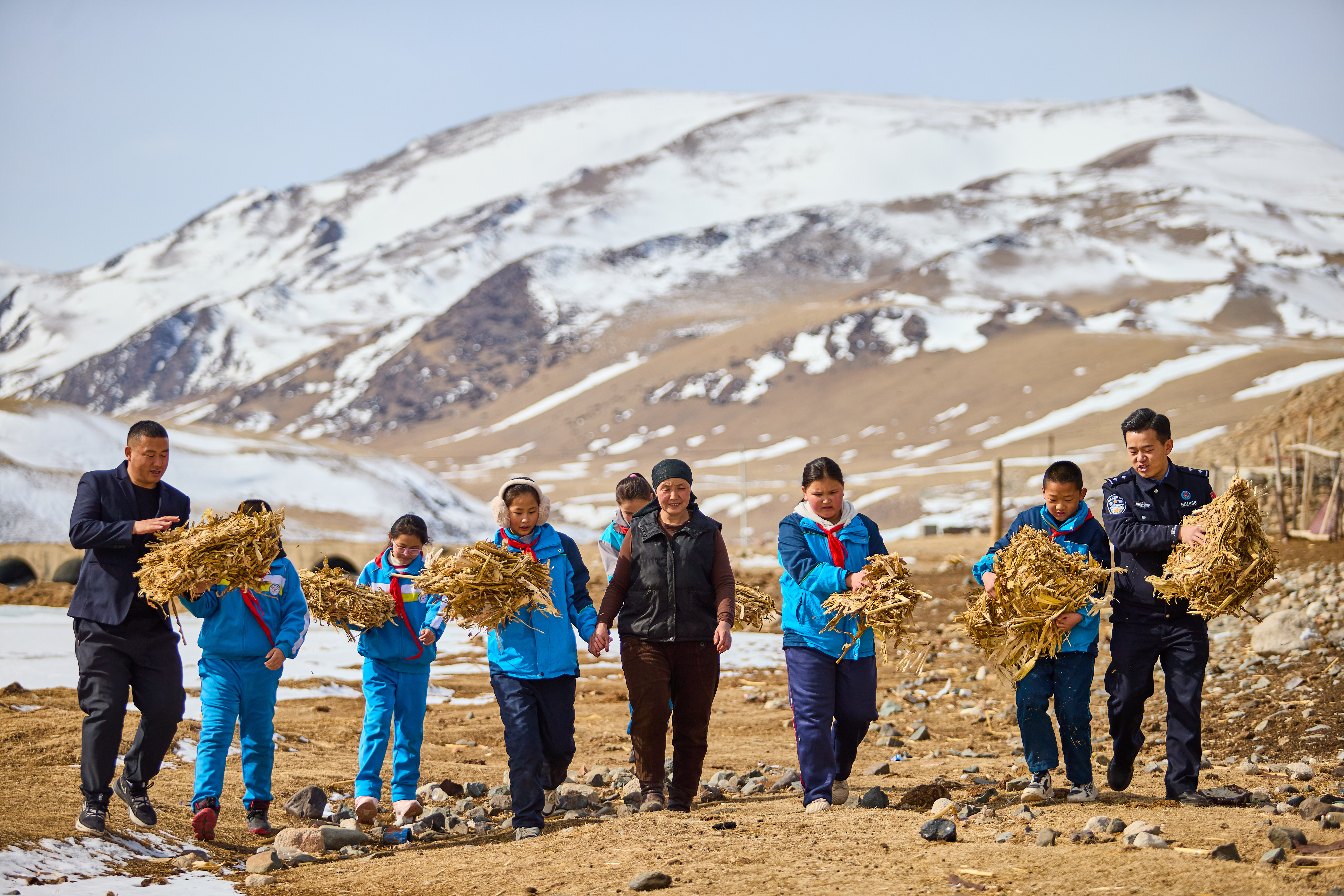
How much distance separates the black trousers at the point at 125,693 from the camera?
6.06 m

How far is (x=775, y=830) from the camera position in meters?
5.84

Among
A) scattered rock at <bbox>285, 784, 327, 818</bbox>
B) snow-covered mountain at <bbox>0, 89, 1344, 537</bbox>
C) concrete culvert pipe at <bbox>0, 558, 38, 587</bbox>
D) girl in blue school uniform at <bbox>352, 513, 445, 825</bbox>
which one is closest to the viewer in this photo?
girl in blue school uniform at <bbox>352, 513, 445, 825</bbox>

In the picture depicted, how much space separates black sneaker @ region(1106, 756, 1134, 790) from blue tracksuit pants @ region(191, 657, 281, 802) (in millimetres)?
4272

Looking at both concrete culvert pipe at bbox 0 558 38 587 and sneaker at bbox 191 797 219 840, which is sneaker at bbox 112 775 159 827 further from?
concrete culvert pipe at bbox 0 558 38 587

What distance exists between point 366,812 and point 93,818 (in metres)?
1.45

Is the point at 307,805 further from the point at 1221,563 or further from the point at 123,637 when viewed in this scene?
the point at 1221,563

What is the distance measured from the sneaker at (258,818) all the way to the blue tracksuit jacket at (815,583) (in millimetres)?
2868

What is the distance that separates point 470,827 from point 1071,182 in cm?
20053

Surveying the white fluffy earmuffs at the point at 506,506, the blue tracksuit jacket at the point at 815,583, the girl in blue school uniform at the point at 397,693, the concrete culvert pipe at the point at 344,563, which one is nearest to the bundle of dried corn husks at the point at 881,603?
the blue tracksuit jacket at the point at 815,583

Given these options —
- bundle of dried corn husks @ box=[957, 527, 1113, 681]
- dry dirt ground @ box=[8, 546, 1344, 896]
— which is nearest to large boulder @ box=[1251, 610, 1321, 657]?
dry dirt ground @ box=[8, 546, 1344, 896]

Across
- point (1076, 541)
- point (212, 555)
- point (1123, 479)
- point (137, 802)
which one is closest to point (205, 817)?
point (137, 802)

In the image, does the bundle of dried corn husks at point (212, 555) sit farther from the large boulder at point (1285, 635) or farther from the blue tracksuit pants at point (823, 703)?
the large boulder at point (1285, 635)

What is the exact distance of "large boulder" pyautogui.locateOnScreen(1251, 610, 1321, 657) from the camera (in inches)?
450

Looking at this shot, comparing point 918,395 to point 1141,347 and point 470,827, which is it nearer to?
point 1141,347
